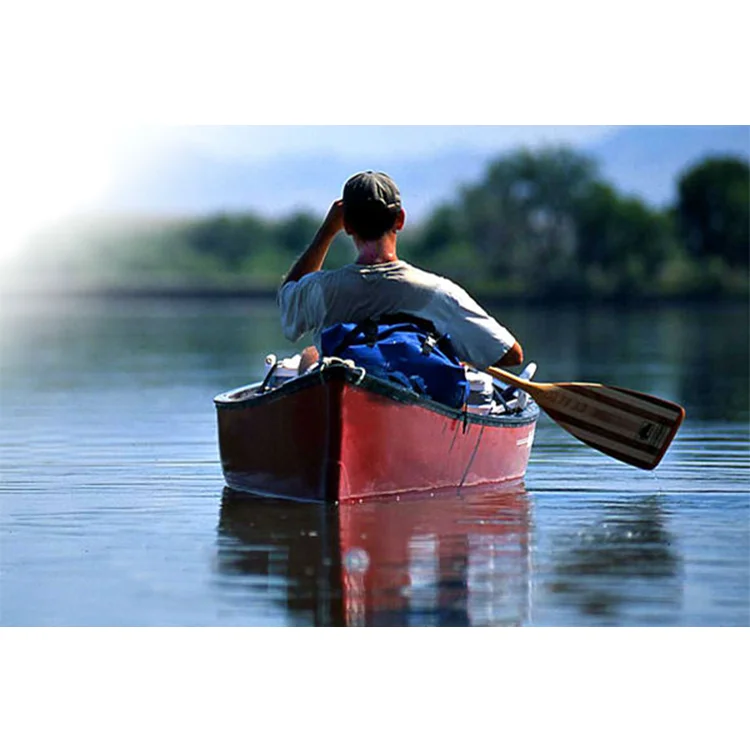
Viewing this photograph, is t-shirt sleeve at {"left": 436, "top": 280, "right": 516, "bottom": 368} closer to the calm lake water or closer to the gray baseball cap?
the gray baseball cap

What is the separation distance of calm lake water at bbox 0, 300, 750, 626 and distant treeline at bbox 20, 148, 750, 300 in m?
58.2

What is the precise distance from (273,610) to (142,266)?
313 feet

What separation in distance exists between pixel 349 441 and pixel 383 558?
4.32ft

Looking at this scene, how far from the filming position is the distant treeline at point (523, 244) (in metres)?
80.1

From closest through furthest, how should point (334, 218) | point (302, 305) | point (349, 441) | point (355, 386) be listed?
point (355, 386)
point (349, 441)
point (334, 218)
point (302, 305)

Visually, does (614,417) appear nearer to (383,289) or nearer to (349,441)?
(383,289)

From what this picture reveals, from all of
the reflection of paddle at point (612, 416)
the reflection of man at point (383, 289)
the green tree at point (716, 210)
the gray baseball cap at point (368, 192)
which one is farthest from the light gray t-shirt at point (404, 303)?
the green tree at point (716, 210)

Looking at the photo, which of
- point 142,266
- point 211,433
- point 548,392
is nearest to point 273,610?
point 548,392

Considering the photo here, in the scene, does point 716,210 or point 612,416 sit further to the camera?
point 716,210

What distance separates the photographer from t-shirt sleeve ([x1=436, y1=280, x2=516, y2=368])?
32.2ft

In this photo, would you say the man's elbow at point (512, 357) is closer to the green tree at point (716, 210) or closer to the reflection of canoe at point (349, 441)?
the reflection of canoe at point (349, 441)

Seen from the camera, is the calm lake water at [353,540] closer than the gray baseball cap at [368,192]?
Yes

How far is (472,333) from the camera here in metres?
9.85

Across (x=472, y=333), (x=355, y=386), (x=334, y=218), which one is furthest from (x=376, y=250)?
(x=355, y=386)
